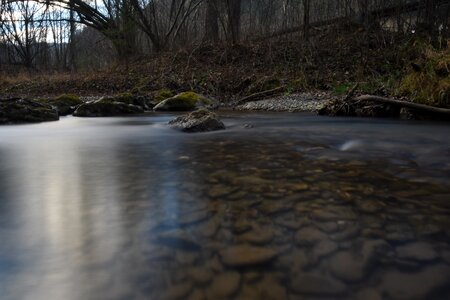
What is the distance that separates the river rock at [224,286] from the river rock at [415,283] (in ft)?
1.77

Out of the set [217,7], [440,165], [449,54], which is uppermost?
[217,7]

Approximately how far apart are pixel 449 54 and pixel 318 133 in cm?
305

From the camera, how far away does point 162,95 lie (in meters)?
12.1

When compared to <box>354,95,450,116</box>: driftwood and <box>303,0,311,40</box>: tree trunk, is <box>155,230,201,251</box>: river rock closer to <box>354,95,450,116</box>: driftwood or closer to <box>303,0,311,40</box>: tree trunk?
<box>354,95,450,116</box>: driftwood

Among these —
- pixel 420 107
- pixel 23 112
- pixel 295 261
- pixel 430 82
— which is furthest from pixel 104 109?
pixel 295 261

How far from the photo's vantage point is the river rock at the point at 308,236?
1801mm

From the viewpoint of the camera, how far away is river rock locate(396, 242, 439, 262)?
1.63 meters

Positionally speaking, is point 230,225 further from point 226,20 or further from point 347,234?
point 226,20

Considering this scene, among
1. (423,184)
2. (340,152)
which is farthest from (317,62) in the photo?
(423,184)

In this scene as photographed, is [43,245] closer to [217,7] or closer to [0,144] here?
[0,144]

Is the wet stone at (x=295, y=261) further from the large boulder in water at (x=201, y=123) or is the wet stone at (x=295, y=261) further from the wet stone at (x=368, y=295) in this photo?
the large boulder in water at (x=201, y=123)

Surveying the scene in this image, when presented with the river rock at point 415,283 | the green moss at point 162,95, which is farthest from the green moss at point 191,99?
the river rock at point 415,283

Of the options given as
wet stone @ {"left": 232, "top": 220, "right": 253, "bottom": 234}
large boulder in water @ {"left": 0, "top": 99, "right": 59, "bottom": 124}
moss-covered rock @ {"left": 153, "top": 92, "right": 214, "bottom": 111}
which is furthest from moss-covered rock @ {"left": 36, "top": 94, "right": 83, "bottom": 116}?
wet stone @ {"left": 232, "top": 220, "right": 253, "bottom": 234}

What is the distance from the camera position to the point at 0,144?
5320mm
